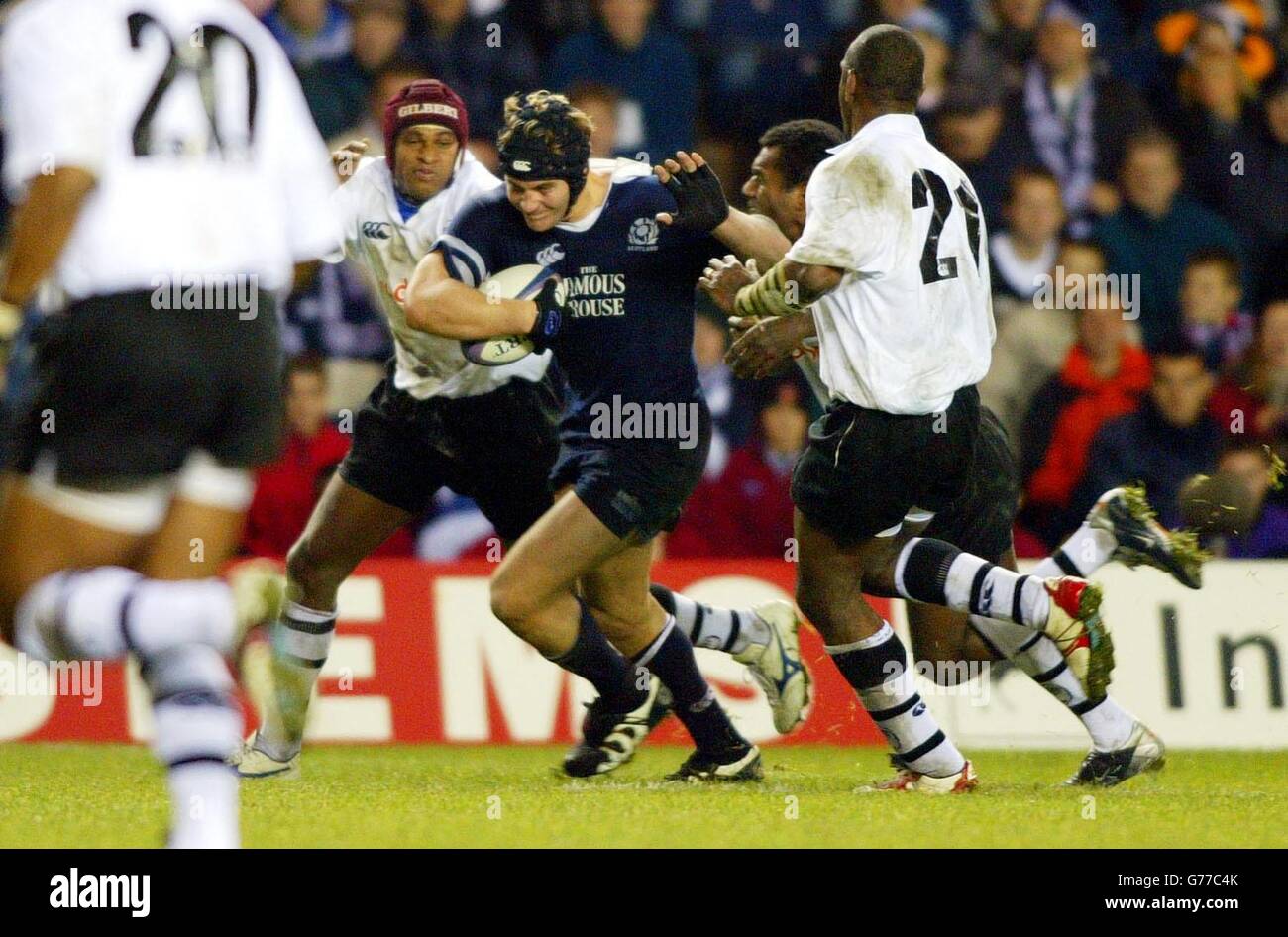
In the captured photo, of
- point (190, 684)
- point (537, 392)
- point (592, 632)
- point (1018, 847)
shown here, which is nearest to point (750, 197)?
point (537, 392)

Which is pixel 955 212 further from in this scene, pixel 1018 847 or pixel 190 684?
pixel 190 684

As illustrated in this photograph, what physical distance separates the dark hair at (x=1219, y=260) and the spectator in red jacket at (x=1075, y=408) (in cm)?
80

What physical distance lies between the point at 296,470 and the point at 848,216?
14.1 feet

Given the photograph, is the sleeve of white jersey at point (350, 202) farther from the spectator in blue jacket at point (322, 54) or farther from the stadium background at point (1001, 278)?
the spectator in blue jacket at point (322, 54)

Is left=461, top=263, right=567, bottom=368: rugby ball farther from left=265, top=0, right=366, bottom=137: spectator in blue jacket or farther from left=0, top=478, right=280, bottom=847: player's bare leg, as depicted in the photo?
left=265, top=0, right=366, bottom=137: spectator in blue jacket

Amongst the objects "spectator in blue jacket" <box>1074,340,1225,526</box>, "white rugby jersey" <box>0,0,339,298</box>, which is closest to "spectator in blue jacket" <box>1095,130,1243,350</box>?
"spectator in blue jacket" <box>1074,340,1225,526</box>

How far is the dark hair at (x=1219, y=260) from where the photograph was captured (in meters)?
10.6

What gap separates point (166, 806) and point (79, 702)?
2.95m

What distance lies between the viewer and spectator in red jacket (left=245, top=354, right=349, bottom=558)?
951cm

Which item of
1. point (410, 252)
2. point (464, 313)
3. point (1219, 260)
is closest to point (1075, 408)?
point (1219, 260)

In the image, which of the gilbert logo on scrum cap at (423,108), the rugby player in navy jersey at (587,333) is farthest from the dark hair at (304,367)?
the rugby player in navy jersey at (587,333)

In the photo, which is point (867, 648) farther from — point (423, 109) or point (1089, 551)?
point (423, 109)

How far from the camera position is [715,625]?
737cm

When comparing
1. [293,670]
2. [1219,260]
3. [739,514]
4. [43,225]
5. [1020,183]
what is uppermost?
[1020,183]
